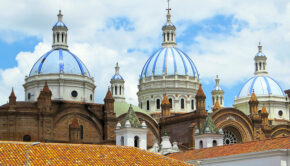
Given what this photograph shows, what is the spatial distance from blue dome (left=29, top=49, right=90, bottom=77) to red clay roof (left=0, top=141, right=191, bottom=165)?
1456 inches

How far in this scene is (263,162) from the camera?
4888cm

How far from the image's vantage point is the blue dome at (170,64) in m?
93.4

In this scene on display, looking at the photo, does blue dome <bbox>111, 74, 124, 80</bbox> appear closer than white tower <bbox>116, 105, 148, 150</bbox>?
No

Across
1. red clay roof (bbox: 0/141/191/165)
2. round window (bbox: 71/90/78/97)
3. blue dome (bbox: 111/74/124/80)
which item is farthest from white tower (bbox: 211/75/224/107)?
red clay roof (bbox: 0/141/191/165)

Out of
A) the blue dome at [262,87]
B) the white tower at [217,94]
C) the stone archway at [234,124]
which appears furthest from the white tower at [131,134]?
the white tower at [217,94]

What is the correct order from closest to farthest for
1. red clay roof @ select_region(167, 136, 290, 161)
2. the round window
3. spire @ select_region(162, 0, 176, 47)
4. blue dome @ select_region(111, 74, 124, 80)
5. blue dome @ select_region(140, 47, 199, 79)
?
red clay roof @ select_region(167, 136, 290, 161), the round window, blue dome @ select_region(140, 47, 199, 79), spire @ select_region(162, 0, 176, 47), blue dome @ select_region(111, 74, 124, 80)

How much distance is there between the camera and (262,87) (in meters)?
101

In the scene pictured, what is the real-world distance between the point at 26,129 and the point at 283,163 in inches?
1307

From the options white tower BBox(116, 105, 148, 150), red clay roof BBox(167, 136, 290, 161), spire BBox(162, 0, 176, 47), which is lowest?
red clay roof BBox(167, 136, 290, 161)

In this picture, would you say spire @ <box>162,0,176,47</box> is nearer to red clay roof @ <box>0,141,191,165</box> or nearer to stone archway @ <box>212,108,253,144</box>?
Answer: stone archway @ <box>212,108,253,144</box>

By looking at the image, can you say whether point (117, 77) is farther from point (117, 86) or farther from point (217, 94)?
point (217, 94)

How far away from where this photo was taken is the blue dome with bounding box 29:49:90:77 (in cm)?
8031

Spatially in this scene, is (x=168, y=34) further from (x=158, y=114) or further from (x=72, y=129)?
(x=72, y=129)

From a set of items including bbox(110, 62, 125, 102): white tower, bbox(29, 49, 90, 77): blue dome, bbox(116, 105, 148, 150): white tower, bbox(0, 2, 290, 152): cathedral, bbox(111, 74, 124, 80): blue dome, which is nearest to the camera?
bbox(116, 105, 148, 150): white tower
